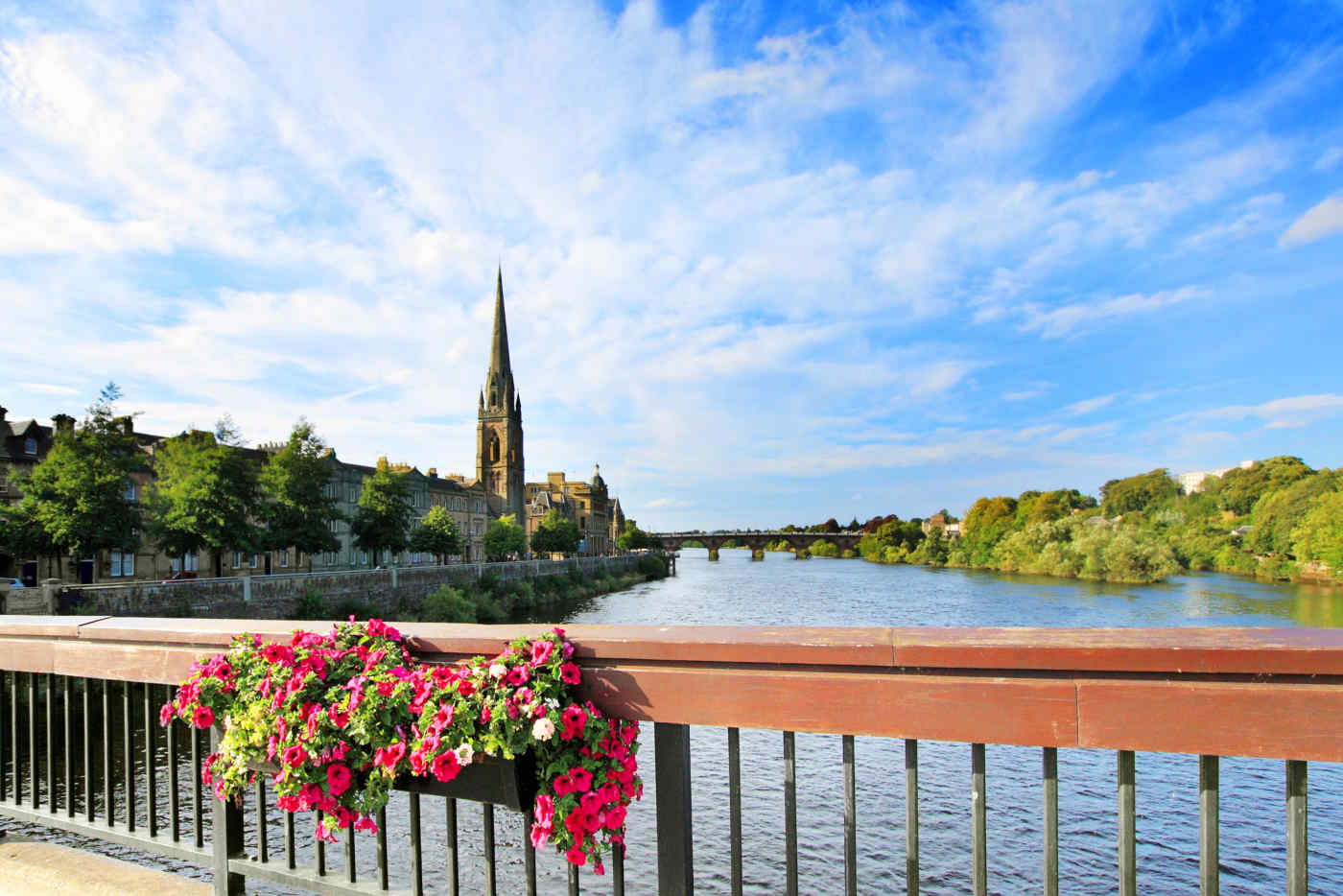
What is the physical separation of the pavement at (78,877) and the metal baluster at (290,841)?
0.52 metres

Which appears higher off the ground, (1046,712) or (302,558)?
(1046,712)

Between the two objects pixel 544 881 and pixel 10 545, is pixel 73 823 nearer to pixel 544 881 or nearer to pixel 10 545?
pixel 544 881

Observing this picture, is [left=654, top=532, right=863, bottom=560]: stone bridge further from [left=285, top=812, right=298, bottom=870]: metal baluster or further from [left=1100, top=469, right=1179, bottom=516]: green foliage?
[left=285, top=812, right=298, bottom=870]: metal baluster

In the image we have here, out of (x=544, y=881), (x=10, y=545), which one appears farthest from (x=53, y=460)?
(x=544, y=881)

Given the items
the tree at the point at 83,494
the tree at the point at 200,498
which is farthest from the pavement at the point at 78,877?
the tree at the point at 200,498

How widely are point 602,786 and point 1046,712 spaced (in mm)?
1359

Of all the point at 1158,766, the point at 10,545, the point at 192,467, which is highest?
the point at 192,467

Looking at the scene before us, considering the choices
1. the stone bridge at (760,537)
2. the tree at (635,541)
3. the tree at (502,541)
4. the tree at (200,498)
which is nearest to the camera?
the tree at (200,498)

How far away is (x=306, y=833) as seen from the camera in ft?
37.8

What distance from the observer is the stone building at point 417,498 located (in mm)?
35812

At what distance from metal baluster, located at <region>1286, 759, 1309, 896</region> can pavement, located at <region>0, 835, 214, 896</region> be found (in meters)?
4.01

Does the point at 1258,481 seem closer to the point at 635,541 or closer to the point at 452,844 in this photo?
the point at 635,541

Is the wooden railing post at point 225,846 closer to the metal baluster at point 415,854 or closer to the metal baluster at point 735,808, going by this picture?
the metal baluster at point 415,854

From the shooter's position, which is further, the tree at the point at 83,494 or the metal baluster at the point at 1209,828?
the tree at the point at 83,494
